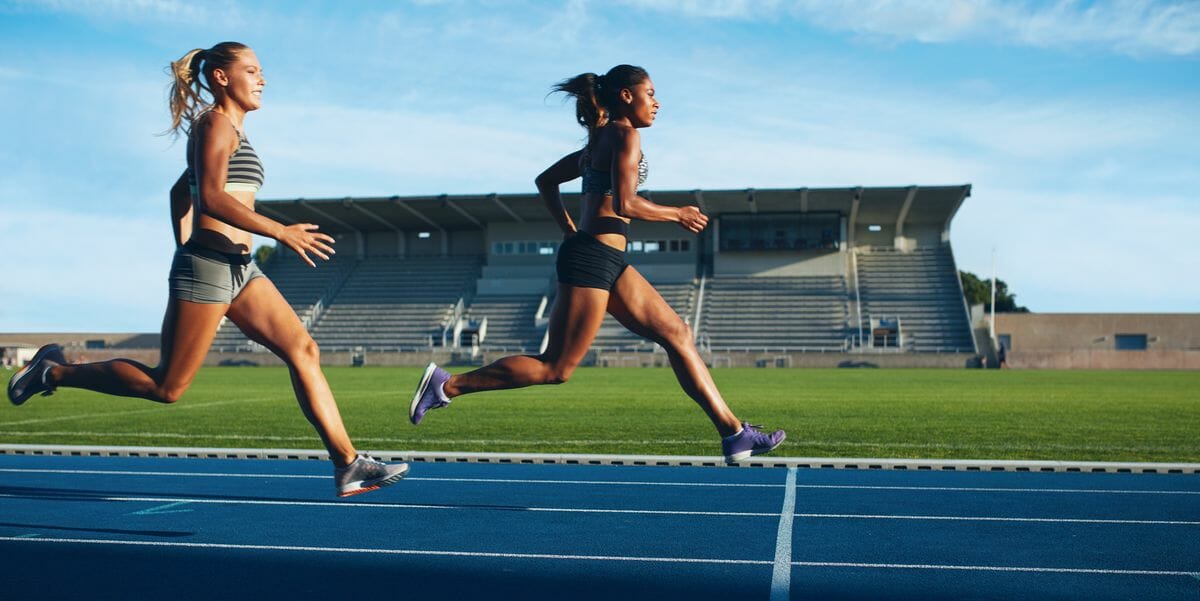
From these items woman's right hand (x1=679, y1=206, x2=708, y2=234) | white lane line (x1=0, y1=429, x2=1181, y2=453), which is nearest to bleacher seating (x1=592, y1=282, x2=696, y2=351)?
white lane line (x1=0, y1=429, x2=1181, y2=453)

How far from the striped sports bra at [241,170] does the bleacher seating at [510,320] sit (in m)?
42.3

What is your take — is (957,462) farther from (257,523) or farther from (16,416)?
(16,416)

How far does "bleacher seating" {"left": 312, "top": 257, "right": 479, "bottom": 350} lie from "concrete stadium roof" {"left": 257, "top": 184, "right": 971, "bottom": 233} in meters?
2.37

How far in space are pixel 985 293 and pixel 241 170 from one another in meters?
93.5

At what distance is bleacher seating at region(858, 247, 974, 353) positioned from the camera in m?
48.8

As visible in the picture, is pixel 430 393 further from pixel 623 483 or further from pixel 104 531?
pixel 623 483

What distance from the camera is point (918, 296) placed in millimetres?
51938

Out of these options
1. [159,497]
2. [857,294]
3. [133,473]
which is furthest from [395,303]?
[159,497]

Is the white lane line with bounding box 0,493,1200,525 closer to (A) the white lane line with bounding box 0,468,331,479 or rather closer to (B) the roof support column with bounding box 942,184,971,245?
(A) the white lane line with bounding box 0,468,331,479

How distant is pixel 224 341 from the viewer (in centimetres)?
5409

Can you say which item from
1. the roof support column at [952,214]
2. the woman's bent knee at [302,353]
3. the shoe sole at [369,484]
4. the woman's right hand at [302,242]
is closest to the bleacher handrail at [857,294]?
→ the roof support column at [952,214]

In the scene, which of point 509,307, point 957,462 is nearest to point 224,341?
point 509,307

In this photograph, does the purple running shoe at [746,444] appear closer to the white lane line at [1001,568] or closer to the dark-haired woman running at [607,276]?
the dark-haired woman running at [607,276]

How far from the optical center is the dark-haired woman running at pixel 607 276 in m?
5.18
